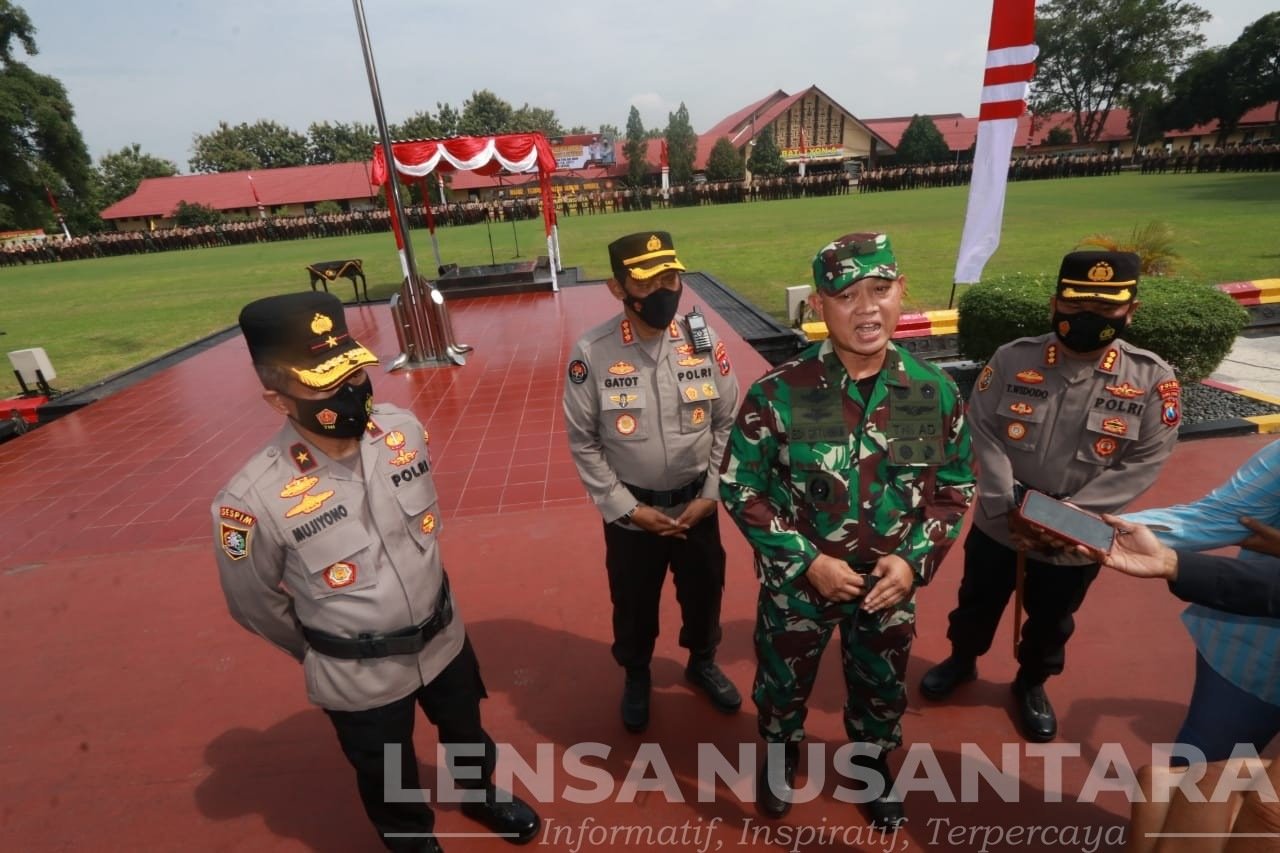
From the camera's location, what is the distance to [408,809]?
6.23ft

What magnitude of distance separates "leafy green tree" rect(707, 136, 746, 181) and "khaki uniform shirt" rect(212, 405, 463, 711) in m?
40.8

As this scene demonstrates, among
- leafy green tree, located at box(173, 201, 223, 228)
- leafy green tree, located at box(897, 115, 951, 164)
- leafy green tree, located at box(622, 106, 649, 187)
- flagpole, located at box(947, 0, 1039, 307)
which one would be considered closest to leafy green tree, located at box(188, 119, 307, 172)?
A: leafy green tree, located at box(173, 201, 223, 228)

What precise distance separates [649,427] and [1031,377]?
134cm

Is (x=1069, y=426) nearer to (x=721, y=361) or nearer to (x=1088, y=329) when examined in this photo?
(x=1088, y=329)

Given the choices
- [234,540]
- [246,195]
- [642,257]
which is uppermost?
[246,195]

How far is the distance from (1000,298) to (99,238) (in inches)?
1619

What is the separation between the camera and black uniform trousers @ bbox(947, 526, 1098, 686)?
220 cm

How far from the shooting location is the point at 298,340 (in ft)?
5.08

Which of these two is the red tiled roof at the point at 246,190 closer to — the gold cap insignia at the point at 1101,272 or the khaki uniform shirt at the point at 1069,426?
the khaki uniform shirt at the point at 1069,426

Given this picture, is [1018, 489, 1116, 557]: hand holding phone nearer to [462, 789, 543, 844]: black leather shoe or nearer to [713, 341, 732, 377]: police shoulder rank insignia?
[713, 341, 732, 377]: police shoulder rank insignia

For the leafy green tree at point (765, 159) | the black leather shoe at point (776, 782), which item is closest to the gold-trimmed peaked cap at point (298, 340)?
the black leather shoe at point (776, 782)

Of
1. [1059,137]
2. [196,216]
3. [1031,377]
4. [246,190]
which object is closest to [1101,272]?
[1031,377]

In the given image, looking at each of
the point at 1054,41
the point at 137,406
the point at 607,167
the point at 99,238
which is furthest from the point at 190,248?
the point at 1054,41

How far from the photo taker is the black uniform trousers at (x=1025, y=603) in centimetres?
220
